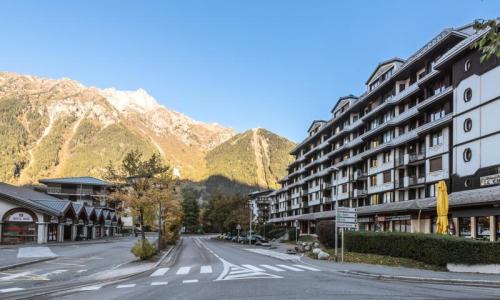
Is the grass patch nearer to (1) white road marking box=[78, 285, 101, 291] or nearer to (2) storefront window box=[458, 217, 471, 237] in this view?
(2) storefront window box=[458, 217, 471, 237]

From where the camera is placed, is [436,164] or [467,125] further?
[436,164]

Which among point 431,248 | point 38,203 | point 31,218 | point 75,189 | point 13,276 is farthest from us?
point 75,189

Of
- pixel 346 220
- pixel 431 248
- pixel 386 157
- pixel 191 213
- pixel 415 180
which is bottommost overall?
pixel 191 213

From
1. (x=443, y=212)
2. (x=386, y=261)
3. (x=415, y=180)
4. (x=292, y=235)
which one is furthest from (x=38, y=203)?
(x=443, y=212)

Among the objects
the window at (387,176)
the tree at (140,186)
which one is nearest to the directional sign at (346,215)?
the tree at (140,186)

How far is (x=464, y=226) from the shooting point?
3741 centimetres

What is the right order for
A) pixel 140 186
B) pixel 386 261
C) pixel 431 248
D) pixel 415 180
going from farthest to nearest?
pixel 415 180
pixel 140 186
pixel 386 261
pixel 431 248

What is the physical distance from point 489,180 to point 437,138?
1280cm

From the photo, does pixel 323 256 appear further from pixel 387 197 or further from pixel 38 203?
pixel 38 203

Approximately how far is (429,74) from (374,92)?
16.7 meters

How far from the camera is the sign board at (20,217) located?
55737mm

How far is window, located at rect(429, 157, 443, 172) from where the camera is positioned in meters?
45.0

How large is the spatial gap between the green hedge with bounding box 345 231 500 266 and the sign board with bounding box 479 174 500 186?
1050 centimetres

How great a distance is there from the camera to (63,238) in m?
66.1
